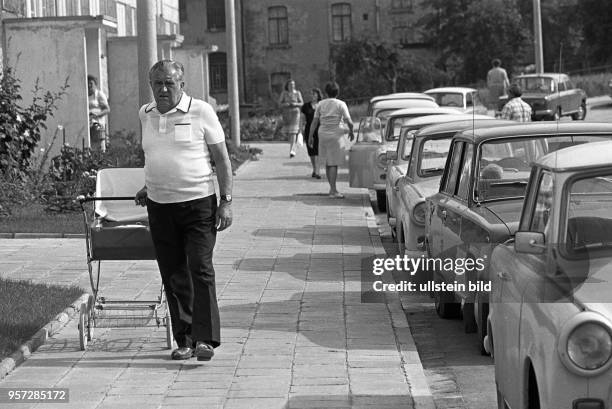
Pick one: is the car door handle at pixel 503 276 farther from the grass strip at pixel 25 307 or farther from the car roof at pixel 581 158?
the grass strip at pixel 25 307

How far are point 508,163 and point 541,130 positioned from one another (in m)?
0.42

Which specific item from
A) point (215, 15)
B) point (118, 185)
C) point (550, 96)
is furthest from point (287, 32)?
point (118, 185)

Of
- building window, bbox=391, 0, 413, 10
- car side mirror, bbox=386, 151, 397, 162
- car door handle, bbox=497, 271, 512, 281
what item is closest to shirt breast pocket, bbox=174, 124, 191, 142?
car door handle, bbox=497, 271, 512, 281

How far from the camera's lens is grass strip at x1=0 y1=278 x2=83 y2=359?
347 inches

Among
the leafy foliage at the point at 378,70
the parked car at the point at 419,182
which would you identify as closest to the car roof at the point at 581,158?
the parked car at the point at 419,182

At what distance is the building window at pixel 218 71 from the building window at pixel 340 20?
6.06 m

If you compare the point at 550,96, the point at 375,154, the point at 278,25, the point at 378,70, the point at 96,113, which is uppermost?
the point at 278,25

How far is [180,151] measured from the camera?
8.31 metres

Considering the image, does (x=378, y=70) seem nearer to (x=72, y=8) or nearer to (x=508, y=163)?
(x=72, y=8)

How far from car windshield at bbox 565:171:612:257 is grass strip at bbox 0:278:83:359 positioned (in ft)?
12.5

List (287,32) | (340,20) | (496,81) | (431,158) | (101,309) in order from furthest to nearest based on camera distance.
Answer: (287,32)
(340,20)
(496,81)
(431,158)
(101,309)

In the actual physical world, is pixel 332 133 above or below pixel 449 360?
above

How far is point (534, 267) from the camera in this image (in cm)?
615

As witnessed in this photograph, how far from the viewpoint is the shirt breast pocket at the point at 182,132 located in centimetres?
831
